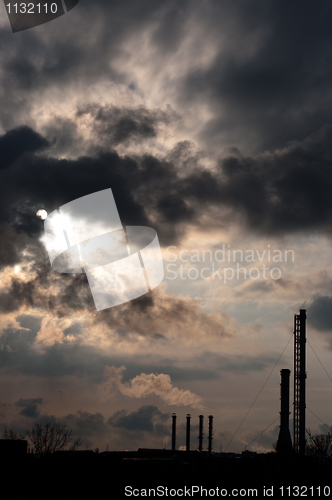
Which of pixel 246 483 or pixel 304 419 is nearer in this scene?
pixel 246 483

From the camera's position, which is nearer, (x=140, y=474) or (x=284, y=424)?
(x=140, y=474)

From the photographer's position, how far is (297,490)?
33.8 metres

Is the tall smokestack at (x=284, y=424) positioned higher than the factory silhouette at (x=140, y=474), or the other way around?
the tall smokestack at (x=284, y=424)

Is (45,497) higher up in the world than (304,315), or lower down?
lower down

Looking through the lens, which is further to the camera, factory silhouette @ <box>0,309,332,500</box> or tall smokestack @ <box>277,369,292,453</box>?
tall smokestack @ <box>277,369,292,453</box>

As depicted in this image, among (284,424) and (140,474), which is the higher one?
(284,424)

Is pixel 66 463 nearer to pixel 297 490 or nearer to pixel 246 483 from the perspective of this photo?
pixel 246 483

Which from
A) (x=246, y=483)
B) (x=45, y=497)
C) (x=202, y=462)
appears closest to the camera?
(x=45, y=497)

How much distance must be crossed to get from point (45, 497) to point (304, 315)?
32.2 metres

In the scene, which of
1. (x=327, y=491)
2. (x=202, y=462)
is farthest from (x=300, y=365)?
(x=327, y=491)

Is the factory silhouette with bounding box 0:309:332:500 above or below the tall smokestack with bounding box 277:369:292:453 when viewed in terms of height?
below

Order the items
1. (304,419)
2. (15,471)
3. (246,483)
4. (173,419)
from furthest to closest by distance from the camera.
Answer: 1. (173,419)
2. (304,419)
3. (15,471)
4. (246,483)

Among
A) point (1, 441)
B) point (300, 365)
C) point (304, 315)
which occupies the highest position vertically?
point (304, 315)

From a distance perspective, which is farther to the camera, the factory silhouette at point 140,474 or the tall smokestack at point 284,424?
the tall smokestack at point 284,424
